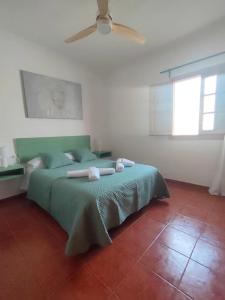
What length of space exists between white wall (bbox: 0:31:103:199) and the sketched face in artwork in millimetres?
317

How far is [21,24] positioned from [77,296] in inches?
129

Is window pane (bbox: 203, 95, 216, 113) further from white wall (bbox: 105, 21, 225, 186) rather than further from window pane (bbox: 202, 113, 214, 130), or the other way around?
white wall (bbox: 105, 21, 225, 186)

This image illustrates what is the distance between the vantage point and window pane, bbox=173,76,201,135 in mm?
2621

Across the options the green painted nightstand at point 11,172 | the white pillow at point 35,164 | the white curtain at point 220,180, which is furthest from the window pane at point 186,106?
the green painted nightstand at point 11,172

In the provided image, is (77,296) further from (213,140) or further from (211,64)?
(211,64)

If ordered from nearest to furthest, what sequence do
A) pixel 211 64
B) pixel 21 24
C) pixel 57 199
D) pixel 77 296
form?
pixel 77 296 → pixel 57 199 → pixel 21 24 → pixel 211 64

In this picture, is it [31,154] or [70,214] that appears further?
[31,154]

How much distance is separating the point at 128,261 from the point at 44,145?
7.91ft

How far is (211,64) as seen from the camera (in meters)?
2.39

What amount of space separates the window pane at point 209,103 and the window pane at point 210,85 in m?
0.08

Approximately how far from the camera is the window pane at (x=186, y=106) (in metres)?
2.62

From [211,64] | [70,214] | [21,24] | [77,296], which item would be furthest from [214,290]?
[21,24]

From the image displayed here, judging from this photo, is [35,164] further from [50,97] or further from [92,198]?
[92,198]

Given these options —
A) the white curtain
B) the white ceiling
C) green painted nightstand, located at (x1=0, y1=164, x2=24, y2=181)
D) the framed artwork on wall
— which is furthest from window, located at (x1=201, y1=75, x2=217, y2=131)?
green painted nightstand, located at (x1=0, y1=164, x2=24, y2=181)
